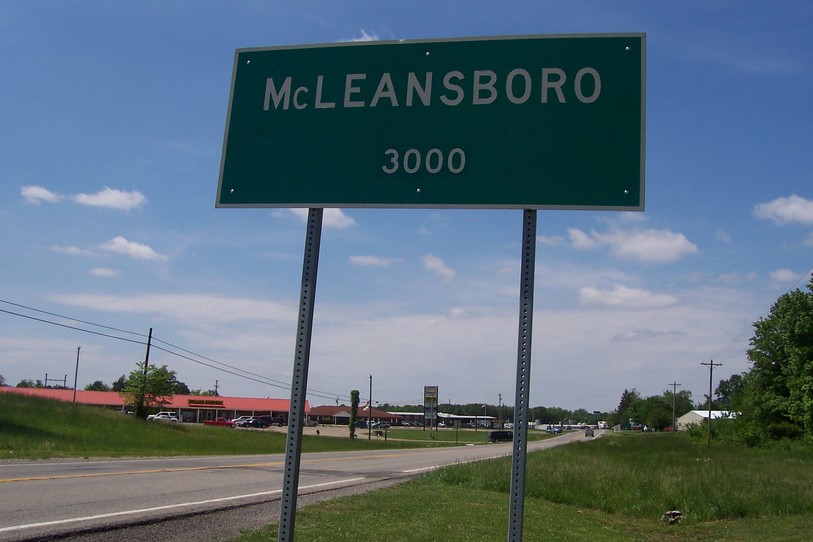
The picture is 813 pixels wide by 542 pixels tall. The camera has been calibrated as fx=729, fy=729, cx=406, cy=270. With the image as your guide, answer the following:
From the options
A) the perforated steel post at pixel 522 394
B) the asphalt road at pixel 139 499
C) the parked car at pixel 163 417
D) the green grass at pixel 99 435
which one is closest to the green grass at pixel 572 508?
the asphalt road at pixel 139 499

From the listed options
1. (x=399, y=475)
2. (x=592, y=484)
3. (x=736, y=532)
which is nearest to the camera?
(x=736, y=532)

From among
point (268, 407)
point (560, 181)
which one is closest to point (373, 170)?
point (560, 181)

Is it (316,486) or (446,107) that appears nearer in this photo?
(446,107)

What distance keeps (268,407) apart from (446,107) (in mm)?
113363

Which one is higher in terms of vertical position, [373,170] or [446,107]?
[446,107]

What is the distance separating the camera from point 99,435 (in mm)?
34906

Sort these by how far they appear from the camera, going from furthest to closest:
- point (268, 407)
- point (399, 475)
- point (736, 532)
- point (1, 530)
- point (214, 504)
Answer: point (268, 407) → point (399, 475) → point (736, 532) → point (214, 504) → point (1, 530)

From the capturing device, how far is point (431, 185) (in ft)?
13.3

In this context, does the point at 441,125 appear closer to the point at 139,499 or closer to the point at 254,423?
the point at 139,499

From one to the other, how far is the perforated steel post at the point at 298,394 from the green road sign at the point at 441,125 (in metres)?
0.47

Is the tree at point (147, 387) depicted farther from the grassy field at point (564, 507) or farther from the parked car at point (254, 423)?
the parked car at point (254, 423)

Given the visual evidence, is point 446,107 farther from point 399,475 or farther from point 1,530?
point 399,475

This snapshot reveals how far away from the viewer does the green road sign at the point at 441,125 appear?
384 centimetres

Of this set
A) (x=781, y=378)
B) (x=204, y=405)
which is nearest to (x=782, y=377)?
(x=781, y=378)
